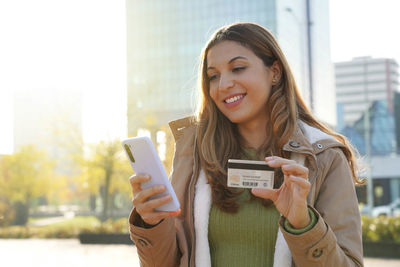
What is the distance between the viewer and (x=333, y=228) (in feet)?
7.29

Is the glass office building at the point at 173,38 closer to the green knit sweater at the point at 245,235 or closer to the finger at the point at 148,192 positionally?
the green knit sweater at the point at 245,235

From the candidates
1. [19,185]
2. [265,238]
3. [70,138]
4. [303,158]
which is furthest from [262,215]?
[19,185]

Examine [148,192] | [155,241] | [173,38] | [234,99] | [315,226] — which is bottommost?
[155,241]

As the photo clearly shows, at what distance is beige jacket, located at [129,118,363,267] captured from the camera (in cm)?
205

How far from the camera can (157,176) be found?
2.15 m

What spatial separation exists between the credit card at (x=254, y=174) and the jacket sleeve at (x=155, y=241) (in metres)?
0.48

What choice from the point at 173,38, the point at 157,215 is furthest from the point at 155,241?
the point at 173,38

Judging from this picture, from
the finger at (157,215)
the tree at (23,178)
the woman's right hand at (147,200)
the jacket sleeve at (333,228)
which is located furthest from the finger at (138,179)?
the tree at (23,178)

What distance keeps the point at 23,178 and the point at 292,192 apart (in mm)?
32029

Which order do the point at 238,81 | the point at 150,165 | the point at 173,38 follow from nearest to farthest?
the point at 150,165 → the point at 238,81 → the point at 173,38

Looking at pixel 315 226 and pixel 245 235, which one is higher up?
pixel 315 226

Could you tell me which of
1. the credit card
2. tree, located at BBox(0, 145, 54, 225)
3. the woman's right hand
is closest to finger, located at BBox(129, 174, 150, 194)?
the woman's right hand

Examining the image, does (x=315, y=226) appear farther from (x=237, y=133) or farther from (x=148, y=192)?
(x=237, y=133)

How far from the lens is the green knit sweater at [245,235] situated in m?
2.38
